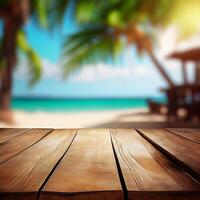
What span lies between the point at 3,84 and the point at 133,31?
4.84 meters

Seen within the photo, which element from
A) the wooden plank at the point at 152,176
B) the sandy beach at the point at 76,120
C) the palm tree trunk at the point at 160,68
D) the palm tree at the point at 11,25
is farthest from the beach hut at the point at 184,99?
the wooden plank at the point at 152,176

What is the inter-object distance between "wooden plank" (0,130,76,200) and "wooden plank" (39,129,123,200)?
3cm

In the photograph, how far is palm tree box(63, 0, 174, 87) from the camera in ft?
33.4

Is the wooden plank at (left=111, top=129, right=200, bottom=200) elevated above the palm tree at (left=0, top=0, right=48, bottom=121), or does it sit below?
below

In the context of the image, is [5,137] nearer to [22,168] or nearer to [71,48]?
[22,168]

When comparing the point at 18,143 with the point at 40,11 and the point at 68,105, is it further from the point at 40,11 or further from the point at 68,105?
the point at 68,105

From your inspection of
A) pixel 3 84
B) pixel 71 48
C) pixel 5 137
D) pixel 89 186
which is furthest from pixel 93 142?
pixel 71 48

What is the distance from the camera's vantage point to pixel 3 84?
32.6ft

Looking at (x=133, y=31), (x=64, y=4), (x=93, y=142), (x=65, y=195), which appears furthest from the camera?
(x=133, y=31)

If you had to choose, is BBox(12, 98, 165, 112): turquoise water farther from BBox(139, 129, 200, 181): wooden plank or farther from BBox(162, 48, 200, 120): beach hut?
BBox(139, 129, 200, 181): wooden plank

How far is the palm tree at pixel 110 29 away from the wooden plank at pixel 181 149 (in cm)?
905

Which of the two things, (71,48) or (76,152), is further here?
(71,48)

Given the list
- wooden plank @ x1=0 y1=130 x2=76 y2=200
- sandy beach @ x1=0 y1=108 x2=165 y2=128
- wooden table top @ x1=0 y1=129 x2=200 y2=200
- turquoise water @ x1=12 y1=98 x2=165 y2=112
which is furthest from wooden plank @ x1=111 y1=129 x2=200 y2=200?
turquoise water @ x1=12 y1=98 x2=165 y2=112

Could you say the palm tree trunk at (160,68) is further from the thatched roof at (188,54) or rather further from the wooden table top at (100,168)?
the wooden table top at (100,168)
